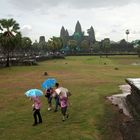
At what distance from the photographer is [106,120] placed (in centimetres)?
1772

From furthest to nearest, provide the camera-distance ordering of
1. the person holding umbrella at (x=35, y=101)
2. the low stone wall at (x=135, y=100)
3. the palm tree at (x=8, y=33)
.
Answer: the palm tree at (x=8, y=33), the person holding umbrella at (x=35, y=101), the low stone wall at (x=135, y=100)

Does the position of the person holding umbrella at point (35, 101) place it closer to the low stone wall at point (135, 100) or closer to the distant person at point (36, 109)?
the distant person at point (36, 109)

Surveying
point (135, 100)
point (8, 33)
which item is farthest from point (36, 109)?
point (8, 33)

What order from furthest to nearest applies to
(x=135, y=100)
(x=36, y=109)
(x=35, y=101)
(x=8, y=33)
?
(x=8, y=33) < (x=36, y=109) < (x=35, y=101) < (x=135, y=100)

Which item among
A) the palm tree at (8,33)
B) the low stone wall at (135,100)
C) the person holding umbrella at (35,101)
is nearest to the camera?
the low stone wall at (135,100)

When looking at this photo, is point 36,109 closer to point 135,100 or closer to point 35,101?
point 35,101

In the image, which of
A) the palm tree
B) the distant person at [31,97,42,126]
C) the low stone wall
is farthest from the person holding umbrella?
the palm tree

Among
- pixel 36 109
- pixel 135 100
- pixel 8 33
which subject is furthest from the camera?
pixel 8 33

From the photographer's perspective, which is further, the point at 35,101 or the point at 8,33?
the point at 8,33

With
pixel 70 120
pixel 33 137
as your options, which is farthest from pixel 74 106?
pixel 33 137

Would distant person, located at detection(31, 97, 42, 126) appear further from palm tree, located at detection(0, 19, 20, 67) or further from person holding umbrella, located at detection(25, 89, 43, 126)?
palm tree, located at detection(0, 19, 20, 67)

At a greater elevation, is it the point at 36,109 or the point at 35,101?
the point at 35,101

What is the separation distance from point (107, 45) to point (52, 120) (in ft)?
552

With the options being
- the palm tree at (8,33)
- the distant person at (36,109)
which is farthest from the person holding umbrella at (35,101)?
the palm tree at (8,33)
